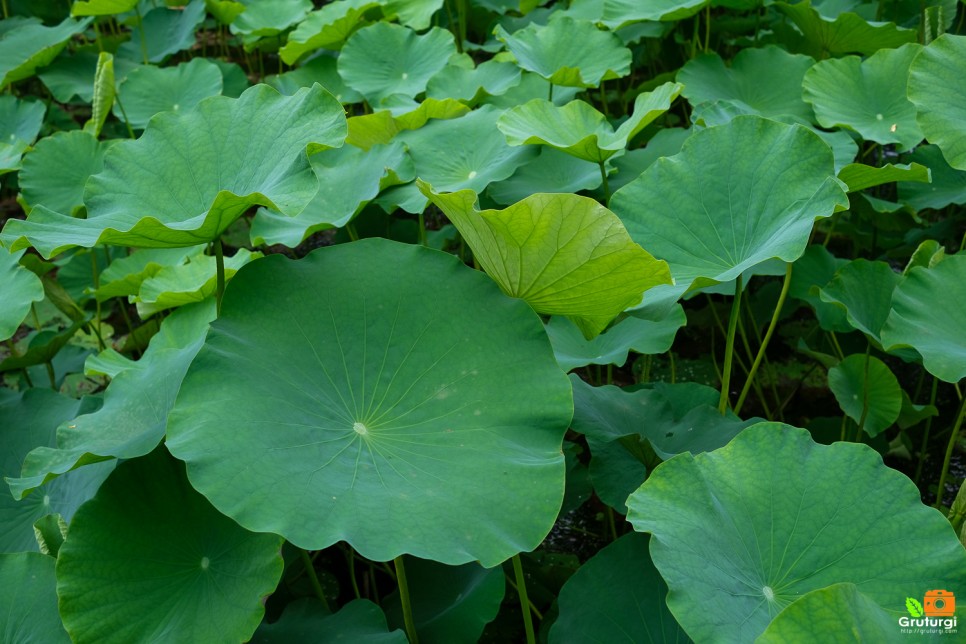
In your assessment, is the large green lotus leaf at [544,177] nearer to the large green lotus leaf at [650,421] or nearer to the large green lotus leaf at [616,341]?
the large green lotus leaf at [616,341]

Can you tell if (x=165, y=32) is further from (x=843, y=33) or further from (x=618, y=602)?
(x=618, y=602)

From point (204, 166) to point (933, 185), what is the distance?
1793mm

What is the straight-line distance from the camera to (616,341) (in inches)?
69.2

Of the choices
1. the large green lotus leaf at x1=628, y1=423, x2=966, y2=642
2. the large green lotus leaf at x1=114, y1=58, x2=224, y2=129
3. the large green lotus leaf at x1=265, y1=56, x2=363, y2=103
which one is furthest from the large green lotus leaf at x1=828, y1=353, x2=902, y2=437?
the large green lotus leaf at x1=114, y1=58, x2=224, y2=129

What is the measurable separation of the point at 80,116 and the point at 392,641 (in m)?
3.21

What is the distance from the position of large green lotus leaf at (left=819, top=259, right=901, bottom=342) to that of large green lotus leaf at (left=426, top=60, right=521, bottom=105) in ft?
3.75

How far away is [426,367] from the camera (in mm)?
1237

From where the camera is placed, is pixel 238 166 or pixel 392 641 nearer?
pixel 392 641

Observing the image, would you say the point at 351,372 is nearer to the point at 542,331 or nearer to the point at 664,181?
the point at 542,331

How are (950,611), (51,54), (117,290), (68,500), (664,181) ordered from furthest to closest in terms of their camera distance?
(51,54), (117,290), (664,181), (68,500), (950,611)

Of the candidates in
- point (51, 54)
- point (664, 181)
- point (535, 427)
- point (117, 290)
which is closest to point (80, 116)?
point (51, 54)

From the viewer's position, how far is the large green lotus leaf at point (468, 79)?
2477 millimetres

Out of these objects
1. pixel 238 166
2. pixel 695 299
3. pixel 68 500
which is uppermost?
pixel 238 166

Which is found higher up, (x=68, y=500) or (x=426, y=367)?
(x=426, y=367)
